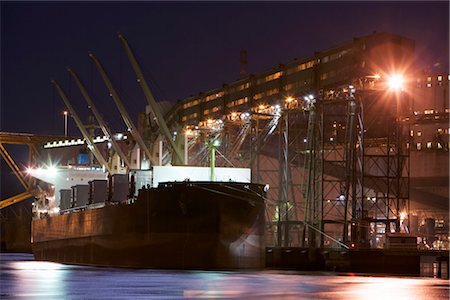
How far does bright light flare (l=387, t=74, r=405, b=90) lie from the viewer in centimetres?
4406

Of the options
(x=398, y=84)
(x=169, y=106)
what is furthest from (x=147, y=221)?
(x=169, y=106)

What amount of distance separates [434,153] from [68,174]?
33877mm

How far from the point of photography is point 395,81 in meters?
44.2

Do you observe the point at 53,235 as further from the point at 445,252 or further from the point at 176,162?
the point at 445,252

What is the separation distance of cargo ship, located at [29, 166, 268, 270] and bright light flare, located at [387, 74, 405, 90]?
9.29m

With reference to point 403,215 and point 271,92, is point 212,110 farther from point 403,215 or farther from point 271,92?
point 403,215

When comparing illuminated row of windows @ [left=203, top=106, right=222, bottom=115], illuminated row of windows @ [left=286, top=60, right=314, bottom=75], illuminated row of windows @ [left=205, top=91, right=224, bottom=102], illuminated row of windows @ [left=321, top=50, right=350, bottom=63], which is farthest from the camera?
illuminated row of windows @ [left=203, top=106, right=222, bottom=115]

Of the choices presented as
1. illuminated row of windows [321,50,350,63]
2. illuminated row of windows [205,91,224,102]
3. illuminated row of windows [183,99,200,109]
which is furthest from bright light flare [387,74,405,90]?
illuminated row of windows [183,99,200,109]

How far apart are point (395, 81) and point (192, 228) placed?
558 inches

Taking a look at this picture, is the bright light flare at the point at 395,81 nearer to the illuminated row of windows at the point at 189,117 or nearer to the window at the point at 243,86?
the window at the point at 243,86

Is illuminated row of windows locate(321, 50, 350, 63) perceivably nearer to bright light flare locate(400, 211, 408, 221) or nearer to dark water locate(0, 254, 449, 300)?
bright light flare locate(400, 211, 408, 221)

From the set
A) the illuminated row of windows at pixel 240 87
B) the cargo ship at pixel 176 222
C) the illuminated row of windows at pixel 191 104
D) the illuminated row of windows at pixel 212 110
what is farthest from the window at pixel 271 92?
the illuminated row of windows at pixel 191 104

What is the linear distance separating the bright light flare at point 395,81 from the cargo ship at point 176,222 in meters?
9.29

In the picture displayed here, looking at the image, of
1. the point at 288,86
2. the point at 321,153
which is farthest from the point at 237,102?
the point at 321,153
